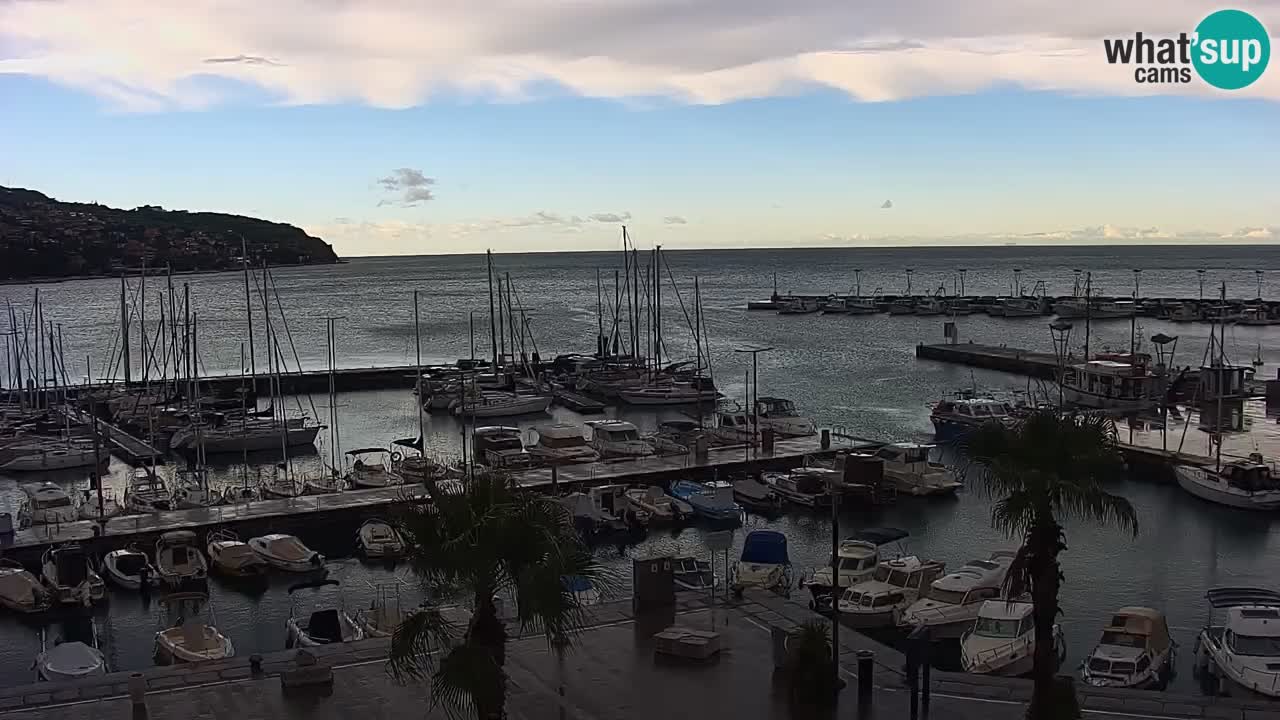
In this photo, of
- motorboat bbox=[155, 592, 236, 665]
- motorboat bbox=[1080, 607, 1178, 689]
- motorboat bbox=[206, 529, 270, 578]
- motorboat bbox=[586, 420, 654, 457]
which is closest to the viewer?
motorboat bbox=[1080, 607, 1178, 689]

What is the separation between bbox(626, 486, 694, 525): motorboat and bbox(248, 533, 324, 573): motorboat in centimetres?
1054

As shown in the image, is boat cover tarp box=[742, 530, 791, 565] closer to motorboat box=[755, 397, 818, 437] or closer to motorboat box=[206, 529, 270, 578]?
motorboat box=[206, 529, 270, 578]

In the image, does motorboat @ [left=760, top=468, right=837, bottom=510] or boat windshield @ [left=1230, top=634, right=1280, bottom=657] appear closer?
boat windshield @ [left=1230, top=634, right=1280, bottom=657]

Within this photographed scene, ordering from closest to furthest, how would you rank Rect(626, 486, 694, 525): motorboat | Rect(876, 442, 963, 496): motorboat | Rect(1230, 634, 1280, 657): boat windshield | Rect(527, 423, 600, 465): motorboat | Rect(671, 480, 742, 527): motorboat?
Rect(1230, 634, 1280, 657): boat windshield
Rect(626, 486, 694, 525): motorboat
Rect(671, 480, 742, 527): motorboat
Rect(876, 442, 963, 496): motorboat
Rect(527, 423, 600, 465): motorboat

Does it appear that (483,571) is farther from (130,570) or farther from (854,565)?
(130,570)

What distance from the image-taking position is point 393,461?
48.0 meters

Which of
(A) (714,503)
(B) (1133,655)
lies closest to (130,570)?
(A) (714,503)

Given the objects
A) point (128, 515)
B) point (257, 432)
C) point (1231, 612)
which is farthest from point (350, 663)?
point (257, 432)

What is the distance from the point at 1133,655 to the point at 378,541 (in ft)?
72.7

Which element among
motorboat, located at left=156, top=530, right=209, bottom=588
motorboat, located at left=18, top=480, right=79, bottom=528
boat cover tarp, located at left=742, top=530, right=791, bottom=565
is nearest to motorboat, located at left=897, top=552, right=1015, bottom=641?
boat cover tarp, located at left=742, top=530, right=791, bottom=565

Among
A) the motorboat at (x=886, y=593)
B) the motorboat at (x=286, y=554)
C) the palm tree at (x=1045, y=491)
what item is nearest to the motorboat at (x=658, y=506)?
the motorboat at (x=286, y=554)

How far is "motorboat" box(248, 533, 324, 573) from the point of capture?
3322 centimetres

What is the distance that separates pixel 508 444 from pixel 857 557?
22255 mm

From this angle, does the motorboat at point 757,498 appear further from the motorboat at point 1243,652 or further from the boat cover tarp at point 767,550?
the motorboat at point 1243,652
